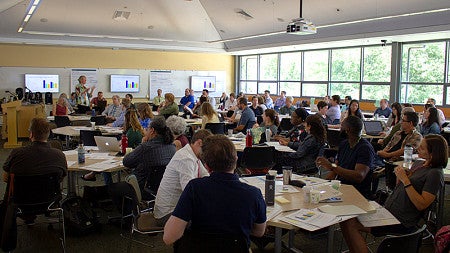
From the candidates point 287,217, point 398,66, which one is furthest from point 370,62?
point 287,217

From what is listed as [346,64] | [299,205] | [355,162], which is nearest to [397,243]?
[299,205]

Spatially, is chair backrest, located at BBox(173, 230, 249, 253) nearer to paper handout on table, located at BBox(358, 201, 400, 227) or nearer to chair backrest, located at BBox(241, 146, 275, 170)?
paper handout on table, located at BBox(358, 201, 400, 227)

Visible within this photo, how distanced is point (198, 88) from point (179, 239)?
Answer: 16453 mm

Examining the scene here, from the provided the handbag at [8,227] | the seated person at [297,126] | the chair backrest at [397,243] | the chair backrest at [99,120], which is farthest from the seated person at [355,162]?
the chair backrest at [99,120]

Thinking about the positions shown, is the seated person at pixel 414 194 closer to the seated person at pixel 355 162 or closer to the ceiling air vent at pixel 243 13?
the seated person at pixel 355 162

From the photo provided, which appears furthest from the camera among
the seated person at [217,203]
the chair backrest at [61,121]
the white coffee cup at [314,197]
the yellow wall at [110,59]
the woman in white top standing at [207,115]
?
the yellow wall at [110,59]

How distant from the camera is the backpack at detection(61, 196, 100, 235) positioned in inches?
193

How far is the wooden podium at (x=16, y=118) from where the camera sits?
1131 cm

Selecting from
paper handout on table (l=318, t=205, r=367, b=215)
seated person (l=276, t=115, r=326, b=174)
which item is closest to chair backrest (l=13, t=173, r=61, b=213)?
paper handout on table (l=318, t=205, r=367, b=215)

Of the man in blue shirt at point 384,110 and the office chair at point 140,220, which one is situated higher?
the man in blue shirt at point 384,110

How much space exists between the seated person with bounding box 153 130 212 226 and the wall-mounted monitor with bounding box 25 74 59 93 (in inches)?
525

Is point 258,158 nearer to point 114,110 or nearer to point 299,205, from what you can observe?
point 299,205

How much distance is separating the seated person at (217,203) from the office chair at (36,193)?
227 cm

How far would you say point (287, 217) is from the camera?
318 centimetres
